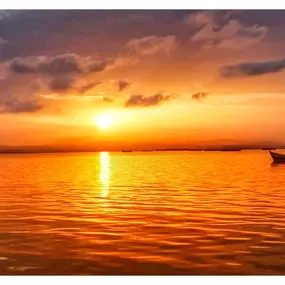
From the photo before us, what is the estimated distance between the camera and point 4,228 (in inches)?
352

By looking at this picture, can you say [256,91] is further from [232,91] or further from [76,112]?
[76,112]

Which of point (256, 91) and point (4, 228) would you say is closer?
point (4, 228)

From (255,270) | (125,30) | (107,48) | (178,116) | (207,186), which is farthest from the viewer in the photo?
(207,186)

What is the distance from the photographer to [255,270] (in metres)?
6.22

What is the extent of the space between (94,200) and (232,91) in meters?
4.22

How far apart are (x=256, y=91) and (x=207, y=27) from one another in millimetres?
1872

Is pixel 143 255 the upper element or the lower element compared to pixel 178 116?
lower

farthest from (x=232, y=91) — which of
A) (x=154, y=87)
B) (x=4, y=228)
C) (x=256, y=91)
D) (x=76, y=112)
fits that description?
(x=4, y=228)

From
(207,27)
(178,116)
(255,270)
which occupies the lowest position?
(255,270)

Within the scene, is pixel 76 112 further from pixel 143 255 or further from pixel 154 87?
pixel 143 255

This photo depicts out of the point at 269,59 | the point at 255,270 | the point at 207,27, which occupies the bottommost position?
the point at 255,270

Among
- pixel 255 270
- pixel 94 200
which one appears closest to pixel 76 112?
pixel 94 200

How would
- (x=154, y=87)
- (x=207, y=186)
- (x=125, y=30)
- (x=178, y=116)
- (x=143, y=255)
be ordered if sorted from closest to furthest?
(x=143, y=255), (x=125, y=30), (x=154, y=87), (x=178, y=116), (x=207, y=186)

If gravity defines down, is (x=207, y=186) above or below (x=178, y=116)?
below
